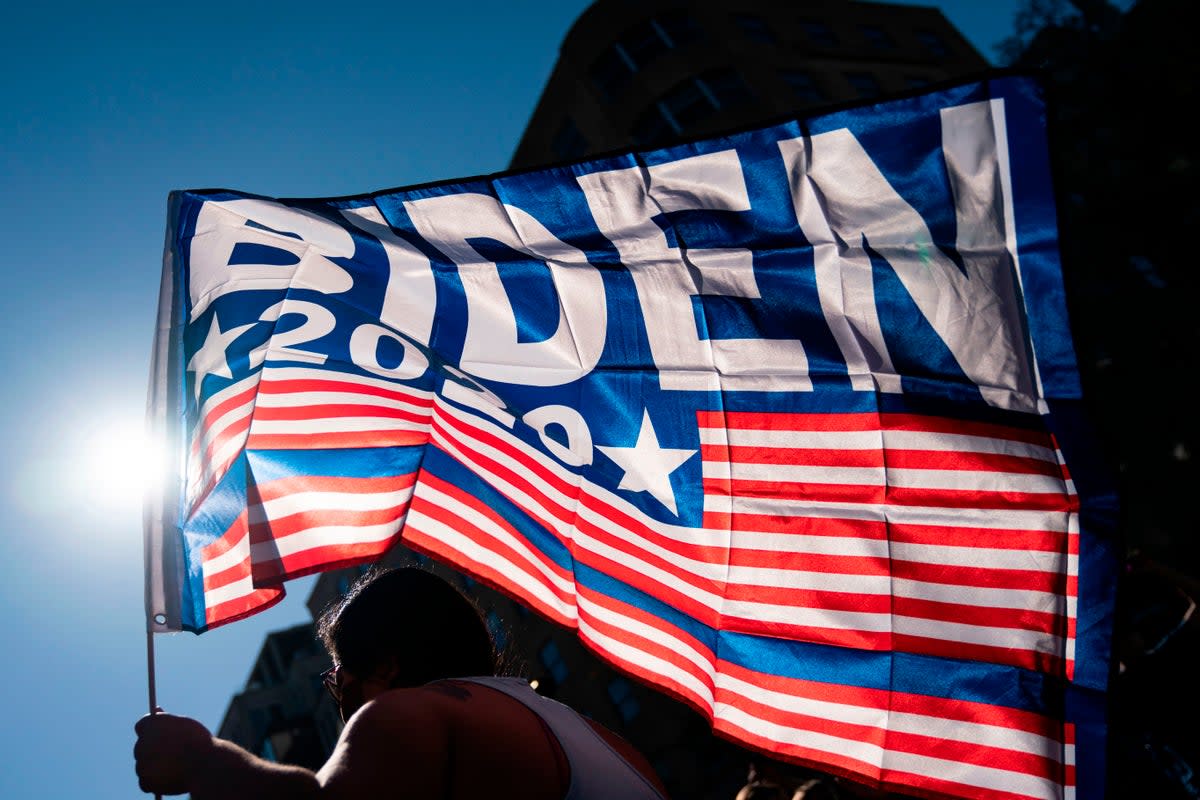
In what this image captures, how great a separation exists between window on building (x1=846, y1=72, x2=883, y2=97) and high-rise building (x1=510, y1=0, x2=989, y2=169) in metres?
0.05

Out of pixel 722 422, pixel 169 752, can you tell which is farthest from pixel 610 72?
pixel 169 752

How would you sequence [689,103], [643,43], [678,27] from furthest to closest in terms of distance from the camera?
[643,43] → [678,27] → [689,103]

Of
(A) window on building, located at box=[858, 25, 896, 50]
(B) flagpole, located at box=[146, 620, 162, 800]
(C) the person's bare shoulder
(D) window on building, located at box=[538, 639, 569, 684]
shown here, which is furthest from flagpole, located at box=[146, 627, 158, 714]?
(A) window on building, located at box=[858, 25, 896, 50]

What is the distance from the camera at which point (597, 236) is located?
3.94 m

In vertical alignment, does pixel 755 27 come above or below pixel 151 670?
above

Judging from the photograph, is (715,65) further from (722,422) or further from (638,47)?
(722,422)

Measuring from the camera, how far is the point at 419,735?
186cm

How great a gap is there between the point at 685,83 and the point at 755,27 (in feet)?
13.2

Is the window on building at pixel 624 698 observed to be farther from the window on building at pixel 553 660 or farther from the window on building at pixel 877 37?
the window on building at pixel 877 37

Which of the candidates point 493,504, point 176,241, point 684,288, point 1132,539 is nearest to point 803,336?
point 684,288

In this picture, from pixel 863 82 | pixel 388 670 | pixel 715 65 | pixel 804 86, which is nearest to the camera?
pixel 388 670

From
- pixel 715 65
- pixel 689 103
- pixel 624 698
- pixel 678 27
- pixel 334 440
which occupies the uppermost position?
pixel 678 27

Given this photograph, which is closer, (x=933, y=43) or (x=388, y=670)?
(x=388, y=670)

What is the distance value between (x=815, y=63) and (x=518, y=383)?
2778 cm
